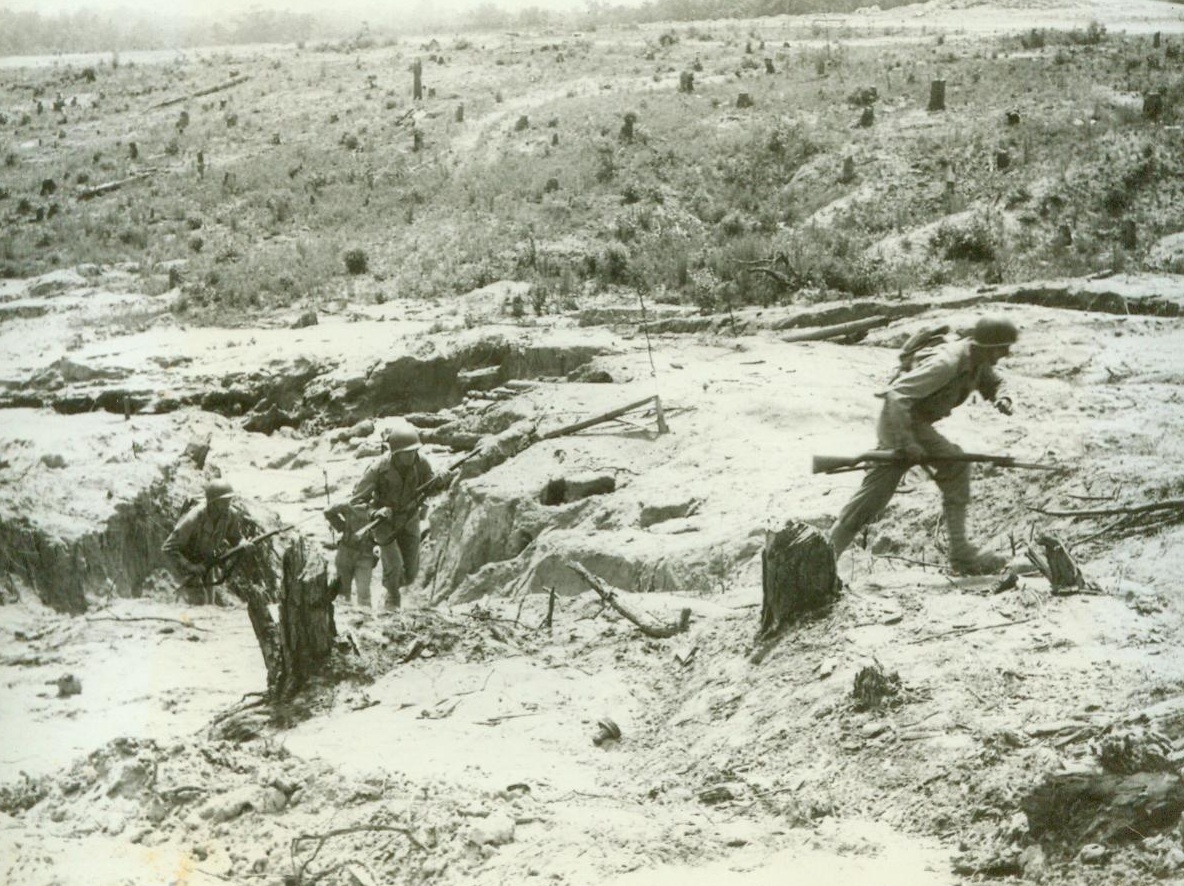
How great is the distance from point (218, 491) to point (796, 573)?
4.46 m

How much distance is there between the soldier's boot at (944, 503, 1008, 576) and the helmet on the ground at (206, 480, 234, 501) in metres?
4.94

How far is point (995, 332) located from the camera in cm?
682

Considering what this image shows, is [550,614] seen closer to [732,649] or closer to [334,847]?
[732,649]

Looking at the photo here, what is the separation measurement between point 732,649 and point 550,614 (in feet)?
5.09

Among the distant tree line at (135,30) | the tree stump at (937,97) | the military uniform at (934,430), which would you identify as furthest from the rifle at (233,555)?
the distant tree line at (135,30)

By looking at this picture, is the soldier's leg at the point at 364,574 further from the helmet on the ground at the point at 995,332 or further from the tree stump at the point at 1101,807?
the tree stump at the point at 1101,807

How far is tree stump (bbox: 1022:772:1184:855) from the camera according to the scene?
395 cm

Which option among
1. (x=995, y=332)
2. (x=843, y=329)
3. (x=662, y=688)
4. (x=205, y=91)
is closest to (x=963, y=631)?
(x=662, y=688)

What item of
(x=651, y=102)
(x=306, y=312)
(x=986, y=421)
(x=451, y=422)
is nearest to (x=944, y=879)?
(x=986, y=421)

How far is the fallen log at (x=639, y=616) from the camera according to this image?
7.31m

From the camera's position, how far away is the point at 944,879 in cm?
412

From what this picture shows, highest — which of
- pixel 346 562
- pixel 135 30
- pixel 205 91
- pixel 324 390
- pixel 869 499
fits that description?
pixel 135 30

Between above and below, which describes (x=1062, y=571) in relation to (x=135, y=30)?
below

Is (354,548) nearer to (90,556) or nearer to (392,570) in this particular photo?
(392,570)
